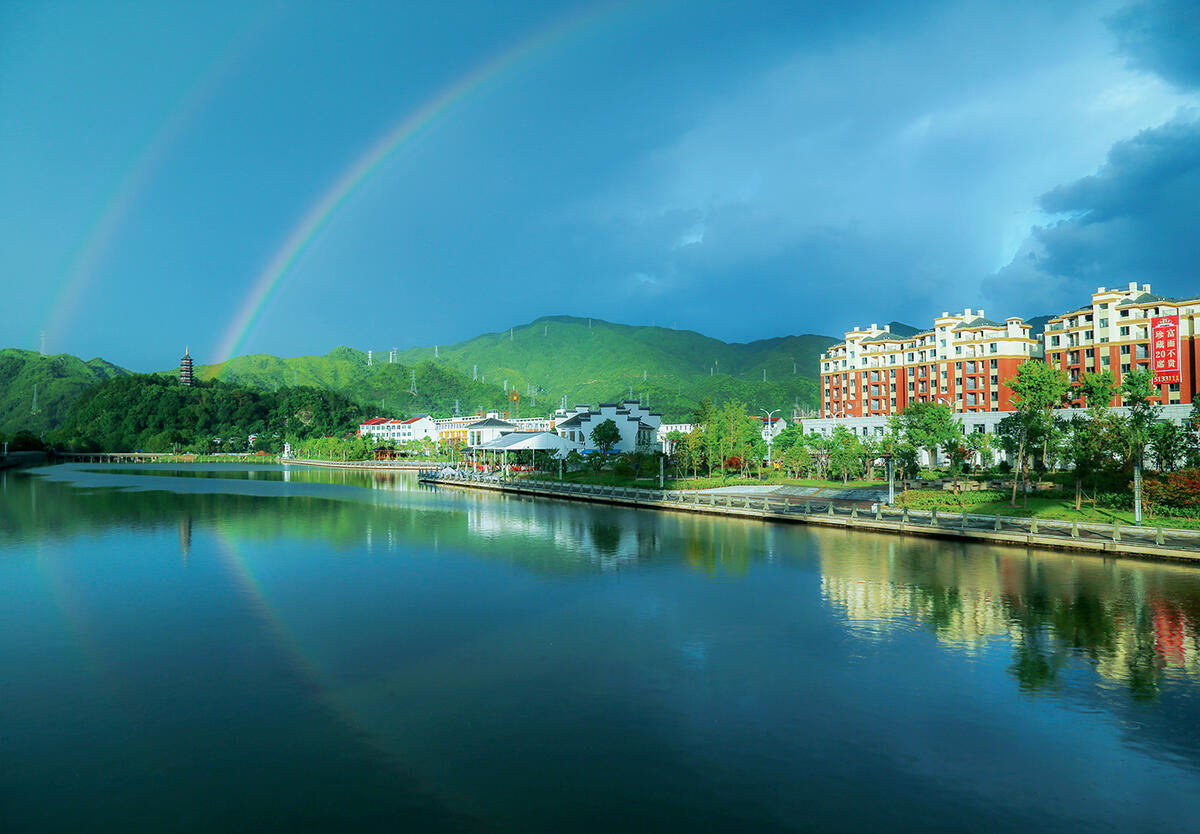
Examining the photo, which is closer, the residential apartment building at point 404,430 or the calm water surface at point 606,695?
the calm water surface at point 606,695

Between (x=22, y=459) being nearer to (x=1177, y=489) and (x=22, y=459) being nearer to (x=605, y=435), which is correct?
(x=605, y=435)

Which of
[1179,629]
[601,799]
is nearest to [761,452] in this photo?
[1179,629]

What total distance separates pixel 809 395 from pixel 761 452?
454ft

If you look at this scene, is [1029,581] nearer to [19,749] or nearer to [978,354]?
[19,749]

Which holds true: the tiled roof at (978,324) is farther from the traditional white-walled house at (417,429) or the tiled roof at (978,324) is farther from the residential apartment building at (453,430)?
the traditional white-walled house at (417,429)

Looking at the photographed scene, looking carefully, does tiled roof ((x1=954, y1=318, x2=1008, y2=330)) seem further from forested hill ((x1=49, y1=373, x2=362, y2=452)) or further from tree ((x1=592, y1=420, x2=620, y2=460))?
forested hill ((x1=49, y1=373, x2=362, y2=452))

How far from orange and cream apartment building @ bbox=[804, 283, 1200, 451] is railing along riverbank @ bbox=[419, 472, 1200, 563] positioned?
24426mm

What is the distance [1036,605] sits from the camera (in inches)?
718

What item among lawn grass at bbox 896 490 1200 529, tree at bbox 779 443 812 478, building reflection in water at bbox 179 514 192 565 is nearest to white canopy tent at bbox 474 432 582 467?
tree at bbox 779 443 812 478

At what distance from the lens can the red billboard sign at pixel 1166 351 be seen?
6725cm

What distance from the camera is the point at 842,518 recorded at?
3341 cm

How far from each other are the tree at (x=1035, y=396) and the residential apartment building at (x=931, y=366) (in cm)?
3847

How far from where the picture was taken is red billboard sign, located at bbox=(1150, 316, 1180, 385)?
67250 mm

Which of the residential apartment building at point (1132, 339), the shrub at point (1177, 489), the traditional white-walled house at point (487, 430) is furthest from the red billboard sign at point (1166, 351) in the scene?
the traditional white-walled house at point (487, 430)
